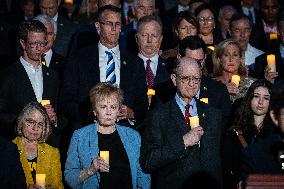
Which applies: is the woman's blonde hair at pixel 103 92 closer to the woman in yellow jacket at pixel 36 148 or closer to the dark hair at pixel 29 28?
the woman in yellow jacket at pixel 36 148

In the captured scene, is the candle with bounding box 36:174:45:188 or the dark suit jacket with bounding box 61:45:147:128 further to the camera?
the dark suit jacket with bounding box 61:45:147:128

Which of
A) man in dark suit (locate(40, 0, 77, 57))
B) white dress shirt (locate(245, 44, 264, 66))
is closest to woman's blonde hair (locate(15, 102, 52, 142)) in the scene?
man in dark suit (locate(40, 0, 77, 57))

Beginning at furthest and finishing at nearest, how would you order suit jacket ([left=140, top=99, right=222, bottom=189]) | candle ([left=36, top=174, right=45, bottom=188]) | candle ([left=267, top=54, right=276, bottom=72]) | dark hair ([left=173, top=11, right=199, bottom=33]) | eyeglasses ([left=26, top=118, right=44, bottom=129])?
dark hair ([left=173, top=11, right=199, bottom=33]) → candle ([left=267, top=54, right=276, bottom=72]) → eyeglasses ([left=26, top=118, right=44, bottom=129]) → candle ([left=36, top=174, right=45, bottom=188]) → suit jacket ([left=140, top=99, right=222, bottom=189])

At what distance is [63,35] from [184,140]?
15.5ft

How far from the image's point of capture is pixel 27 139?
7926mm

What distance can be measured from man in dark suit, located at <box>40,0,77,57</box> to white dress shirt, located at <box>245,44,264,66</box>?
2.68 meters

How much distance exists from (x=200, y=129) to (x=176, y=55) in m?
3.07

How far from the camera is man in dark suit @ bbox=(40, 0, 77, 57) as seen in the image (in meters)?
11.2

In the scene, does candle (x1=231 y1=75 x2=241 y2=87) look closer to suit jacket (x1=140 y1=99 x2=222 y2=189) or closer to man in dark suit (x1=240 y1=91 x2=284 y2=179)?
suit jacket (x1=140 y1=99 x2=222 y2=189)

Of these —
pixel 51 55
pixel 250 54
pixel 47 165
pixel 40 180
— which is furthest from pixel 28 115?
pixel 250 54

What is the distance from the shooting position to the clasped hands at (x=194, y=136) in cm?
710

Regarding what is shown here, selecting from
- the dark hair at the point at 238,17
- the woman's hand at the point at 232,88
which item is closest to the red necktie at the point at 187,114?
the woman's hand at the point at 232,88

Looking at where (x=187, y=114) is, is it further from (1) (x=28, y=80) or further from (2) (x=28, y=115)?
(1) (x=28, y=80)

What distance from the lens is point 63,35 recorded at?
37.3ft
